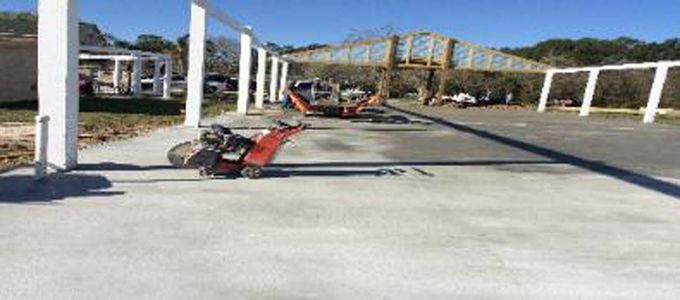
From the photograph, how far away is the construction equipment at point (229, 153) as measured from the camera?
969 cm

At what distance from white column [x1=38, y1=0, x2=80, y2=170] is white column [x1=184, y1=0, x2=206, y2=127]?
→ 29.4 ft

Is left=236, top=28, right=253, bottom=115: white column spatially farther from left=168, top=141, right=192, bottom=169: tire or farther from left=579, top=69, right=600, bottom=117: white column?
left=579, top=69, right=600, bottom=117: white column

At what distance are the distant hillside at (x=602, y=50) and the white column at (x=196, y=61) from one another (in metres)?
69.3

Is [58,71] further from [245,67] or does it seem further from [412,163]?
[245,67]

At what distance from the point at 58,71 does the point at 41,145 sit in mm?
1151

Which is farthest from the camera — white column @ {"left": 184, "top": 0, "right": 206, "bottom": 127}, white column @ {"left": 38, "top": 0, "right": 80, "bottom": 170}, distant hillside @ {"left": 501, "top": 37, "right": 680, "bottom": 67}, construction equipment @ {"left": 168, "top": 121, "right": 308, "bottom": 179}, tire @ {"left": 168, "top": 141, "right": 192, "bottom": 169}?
distant hillside @ {"left": 501, "top": 37, "right": 680, "bottom": 67}

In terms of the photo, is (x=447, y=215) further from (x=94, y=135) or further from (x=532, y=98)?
(x=532, y=98)

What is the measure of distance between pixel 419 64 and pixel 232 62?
4353cm

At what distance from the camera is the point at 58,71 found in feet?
30.2

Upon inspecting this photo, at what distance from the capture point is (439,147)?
1636 centimetres

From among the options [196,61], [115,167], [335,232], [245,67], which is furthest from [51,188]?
[245,67]

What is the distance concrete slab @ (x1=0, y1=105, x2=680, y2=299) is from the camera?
17.5 ft

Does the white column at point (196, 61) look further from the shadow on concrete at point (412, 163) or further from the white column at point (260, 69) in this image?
the white column at point (260, 69)

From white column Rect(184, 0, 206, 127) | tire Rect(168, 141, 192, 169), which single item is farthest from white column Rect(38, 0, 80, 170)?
white column Rect(184, 0, 206, 127)
